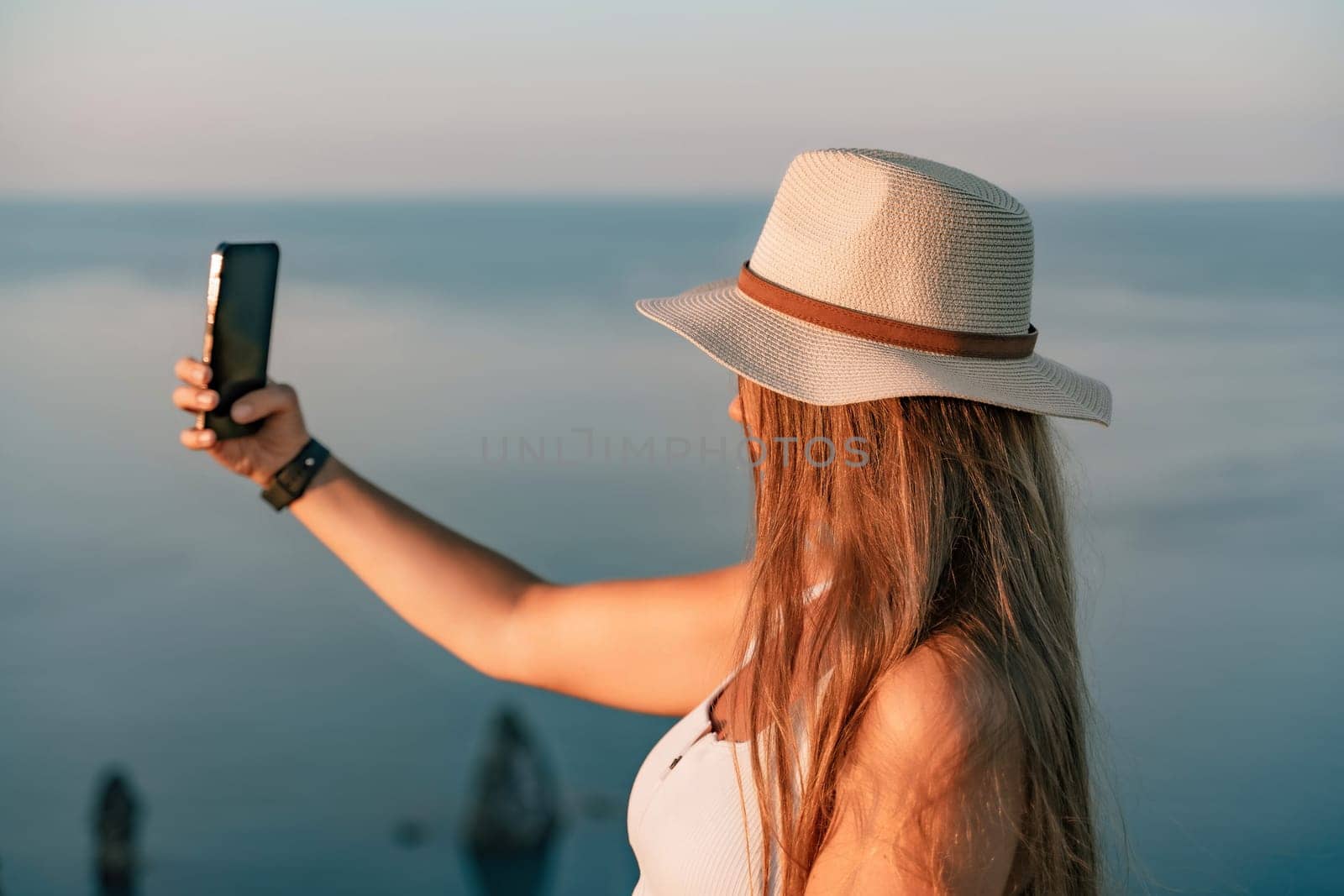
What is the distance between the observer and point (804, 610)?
133 cm

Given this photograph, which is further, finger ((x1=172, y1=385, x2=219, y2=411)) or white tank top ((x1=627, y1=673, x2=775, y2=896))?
finger ((x1=172, y1=385, x2=219, y2=411))

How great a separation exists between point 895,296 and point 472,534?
22427 millimetres

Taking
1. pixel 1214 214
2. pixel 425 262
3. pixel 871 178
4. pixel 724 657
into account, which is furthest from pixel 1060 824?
pixel 425 262

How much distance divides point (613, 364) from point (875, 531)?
2595cm

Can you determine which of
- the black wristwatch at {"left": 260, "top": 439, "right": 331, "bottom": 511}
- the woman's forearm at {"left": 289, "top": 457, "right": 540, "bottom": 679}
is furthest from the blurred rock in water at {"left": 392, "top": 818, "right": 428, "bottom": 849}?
the black wristwatch at {"left": 260, "top": 439, "right": 331, "bottom": 511}

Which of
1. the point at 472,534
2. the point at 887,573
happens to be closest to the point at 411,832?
the point at 472,534

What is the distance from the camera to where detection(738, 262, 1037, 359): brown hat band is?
1302 millimetres

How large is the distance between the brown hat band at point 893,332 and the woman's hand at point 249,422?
0.69m

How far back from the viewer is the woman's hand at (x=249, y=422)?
58.9 inches

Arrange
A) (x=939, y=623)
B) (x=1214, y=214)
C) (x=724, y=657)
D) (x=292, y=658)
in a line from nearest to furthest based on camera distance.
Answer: (x=939, y=623), (x=724, y=657), (x=1214, y=214), (x=292, y=658)

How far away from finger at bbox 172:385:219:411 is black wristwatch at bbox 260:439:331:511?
15 centimetres

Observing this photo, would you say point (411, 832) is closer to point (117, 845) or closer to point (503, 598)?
point (117, 845)

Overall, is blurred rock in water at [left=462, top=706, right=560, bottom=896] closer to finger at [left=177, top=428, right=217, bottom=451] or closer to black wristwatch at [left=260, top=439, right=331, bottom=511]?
black wristwatch at [left=260, top=439, right=331, bottom=511]

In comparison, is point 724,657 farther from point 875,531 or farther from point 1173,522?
point 1173,522
